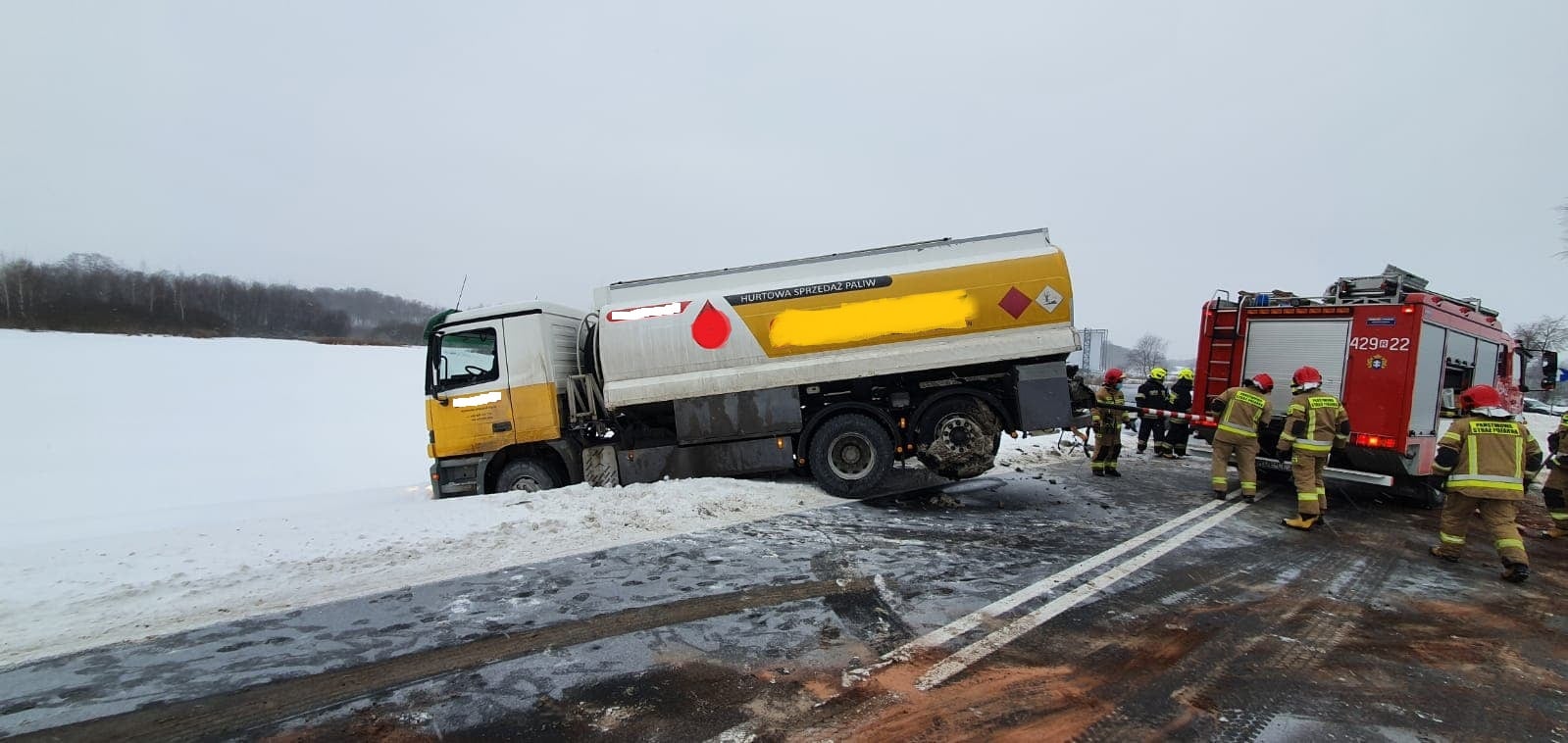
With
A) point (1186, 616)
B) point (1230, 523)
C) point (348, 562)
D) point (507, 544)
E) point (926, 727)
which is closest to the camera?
point (926, 727)

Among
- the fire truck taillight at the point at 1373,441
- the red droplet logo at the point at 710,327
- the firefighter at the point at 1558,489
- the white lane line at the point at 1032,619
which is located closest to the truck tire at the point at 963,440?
the white lane line at the point at 1032,619

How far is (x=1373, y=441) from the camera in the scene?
24.3 feet

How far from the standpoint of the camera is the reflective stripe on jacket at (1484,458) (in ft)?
17.0

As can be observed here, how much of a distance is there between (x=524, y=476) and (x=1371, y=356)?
10149mm

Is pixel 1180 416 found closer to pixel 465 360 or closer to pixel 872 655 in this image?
pixel 872 655

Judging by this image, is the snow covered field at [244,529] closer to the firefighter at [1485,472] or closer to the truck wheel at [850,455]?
the truck wheel at [850,455]

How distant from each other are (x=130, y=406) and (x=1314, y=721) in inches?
1177

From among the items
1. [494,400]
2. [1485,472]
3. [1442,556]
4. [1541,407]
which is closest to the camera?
[1485,472]

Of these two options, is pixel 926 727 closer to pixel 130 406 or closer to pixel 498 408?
pixel 498 408

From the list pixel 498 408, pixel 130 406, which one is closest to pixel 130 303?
pixel 130 406

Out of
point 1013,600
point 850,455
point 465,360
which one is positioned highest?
point 465,360

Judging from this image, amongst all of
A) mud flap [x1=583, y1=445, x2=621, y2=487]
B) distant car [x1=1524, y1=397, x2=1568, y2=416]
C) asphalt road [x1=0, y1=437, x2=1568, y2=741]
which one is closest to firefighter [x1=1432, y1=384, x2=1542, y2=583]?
asphalt road [x1=0, y1=437, x2=1568, y2=741]

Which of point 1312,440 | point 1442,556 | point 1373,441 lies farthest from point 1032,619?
point 1373,441

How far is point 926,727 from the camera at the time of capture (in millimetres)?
2691
